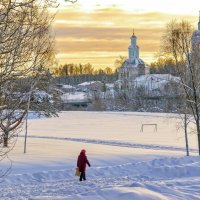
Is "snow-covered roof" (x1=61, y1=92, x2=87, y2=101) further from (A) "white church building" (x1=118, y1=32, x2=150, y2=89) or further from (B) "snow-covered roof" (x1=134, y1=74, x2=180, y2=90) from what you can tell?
(B) "snow-covered roof" (x1=134, y1=74, x2=180, y2=90)

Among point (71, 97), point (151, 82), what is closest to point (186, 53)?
point (151, 82)

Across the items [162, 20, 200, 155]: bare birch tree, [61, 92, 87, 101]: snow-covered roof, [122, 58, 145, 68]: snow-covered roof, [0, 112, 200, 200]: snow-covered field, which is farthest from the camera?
[122, 58, 145, 68]: snow-covered roof

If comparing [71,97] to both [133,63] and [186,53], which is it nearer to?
[133,63]

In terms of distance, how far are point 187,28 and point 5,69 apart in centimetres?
2017

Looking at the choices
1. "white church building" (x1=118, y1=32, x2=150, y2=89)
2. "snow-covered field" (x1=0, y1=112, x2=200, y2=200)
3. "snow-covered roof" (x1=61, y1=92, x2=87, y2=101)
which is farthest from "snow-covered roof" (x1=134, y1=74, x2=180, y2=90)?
"snow-covered field" (x1=0, y1=112, x2=200, y2=200)

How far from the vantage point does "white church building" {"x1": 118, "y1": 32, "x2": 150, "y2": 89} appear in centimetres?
12731

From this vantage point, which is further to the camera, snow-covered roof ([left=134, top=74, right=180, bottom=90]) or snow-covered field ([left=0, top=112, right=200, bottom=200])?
snow-covered roof ([left=134, top=74, right=180, bottom=90])

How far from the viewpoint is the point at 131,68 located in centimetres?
13512

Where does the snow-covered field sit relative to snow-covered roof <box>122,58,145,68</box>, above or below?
below

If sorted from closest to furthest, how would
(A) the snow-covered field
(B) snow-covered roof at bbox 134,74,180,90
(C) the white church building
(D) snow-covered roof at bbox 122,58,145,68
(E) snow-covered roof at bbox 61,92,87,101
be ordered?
(A) the snow-covered field < (E) snow-covered roof at bbox 61,92,87,101 < (B) snow-covered roof at bbox 134,74,180,90 < (C) the white church building < (D) snow-covered roof at bbox 122,58,145,68

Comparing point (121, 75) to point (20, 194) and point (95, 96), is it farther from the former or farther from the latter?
point (20, 194)

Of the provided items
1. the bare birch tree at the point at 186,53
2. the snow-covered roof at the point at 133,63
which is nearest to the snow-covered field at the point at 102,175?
the bare birch tree at the point at 186,53

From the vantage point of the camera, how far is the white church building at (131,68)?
127312mm

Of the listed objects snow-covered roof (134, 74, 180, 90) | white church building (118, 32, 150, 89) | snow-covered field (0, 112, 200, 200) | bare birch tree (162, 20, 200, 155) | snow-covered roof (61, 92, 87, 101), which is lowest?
snow-covered field (0, 112, 200, 200)
